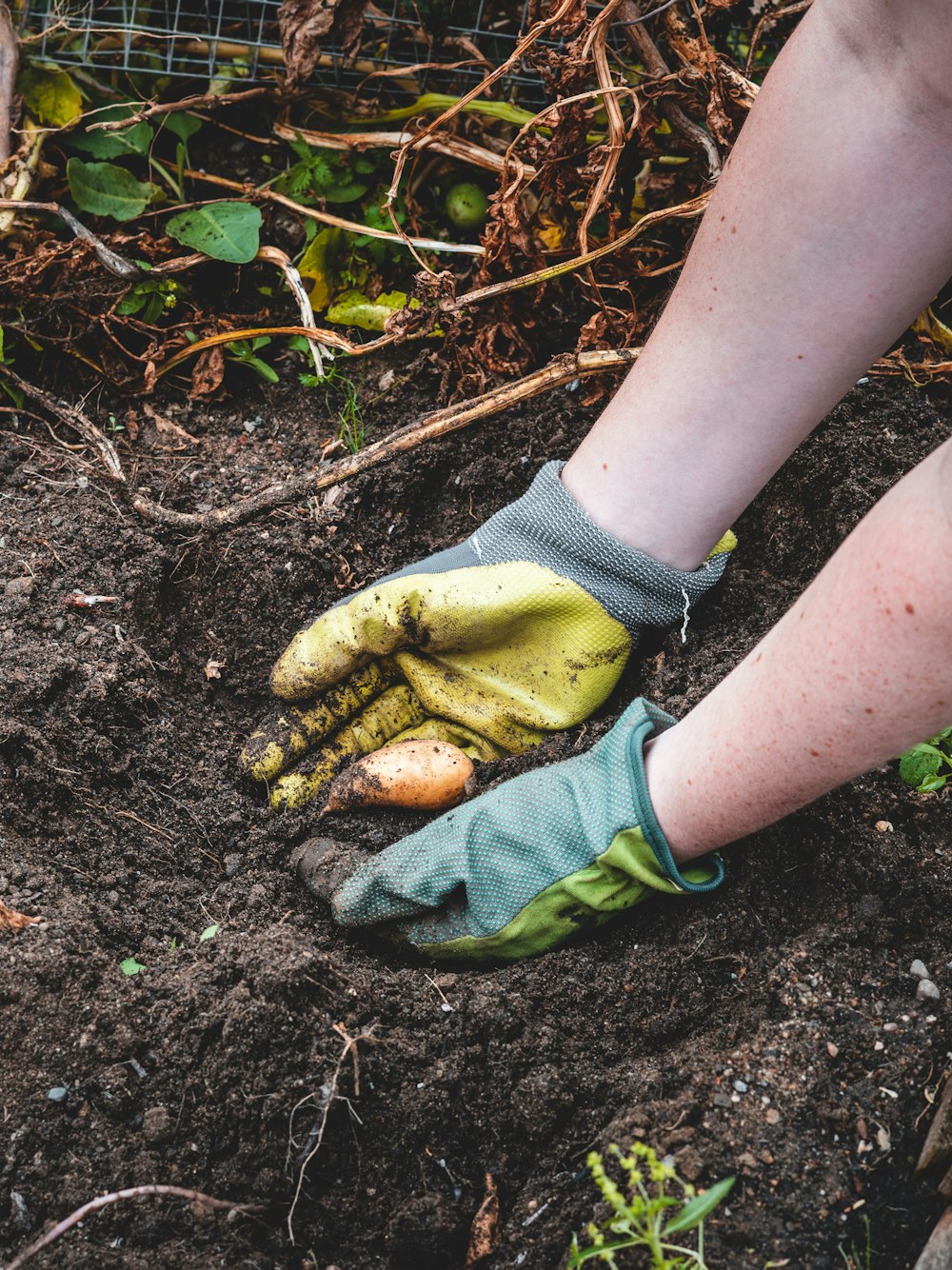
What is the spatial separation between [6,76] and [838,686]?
255cm

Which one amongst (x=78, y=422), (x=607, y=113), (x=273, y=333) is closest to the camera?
(x=607, y=113)

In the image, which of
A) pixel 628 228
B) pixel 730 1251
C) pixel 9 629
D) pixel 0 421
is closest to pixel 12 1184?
pixel 730 1251

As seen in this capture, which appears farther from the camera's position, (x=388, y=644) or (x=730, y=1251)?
(x=388, y=644)

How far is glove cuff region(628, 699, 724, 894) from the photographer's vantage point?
1496 mm

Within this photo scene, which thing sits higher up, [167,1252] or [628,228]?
[628,228]

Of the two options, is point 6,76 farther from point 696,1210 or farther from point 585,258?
point 696,1210

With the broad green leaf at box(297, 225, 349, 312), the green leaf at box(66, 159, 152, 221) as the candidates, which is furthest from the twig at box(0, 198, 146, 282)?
the broad green leaf at box(297, 225, 349, 312)

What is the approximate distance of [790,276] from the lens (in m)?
1.55

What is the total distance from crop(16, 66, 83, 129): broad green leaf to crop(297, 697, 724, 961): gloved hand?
6.98ft

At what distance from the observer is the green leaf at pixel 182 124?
2623 millimetres

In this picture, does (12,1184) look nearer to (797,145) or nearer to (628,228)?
(797,145)

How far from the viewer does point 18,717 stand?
6.04ft

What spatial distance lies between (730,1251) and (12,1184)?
0.93 m

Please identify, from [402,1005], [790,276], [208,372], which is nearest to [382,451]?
[208,372]
